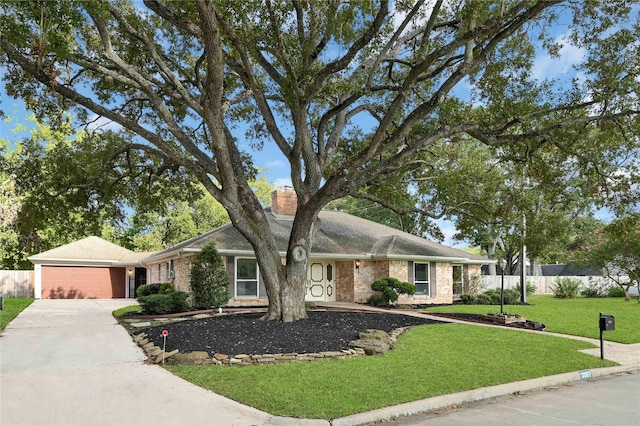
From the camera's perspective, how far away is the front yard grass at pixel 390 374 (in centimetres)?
586

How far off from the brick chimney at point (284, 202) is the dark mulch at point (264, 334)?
10.7m

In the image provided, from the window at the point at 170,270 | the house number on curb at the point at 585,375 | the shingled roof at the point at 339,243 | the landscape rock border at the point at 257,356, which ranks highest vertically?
the shingled roof at the point at 339,243

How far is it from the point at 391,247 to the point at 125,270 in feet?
61.2

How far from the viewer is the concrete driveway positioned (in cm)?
525

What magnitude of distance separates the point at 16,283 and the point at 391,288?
2329 centimetres

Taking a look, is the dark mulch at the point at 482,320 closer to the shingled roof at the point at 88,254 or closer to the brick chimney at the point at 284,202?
the brick chimney at the point at 284,202

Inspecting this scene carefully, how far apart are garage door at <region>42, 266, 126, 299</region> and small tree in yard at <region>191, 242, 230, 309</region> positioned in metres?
15.3

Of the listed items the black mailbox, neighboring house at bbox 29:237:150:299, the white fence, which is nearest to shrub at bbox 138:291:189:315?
the black mailbox

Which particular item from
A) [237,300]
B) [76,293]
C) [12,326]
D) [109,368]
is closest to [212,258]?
[237,300]

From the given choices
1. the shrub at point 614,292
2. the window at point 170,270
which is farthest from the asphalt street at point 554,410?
the shrub at point 614,292

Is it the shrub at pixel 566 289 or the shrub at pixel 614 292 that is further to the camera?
the shrub at pixel 614 292

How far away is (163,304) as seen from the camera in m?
15.7

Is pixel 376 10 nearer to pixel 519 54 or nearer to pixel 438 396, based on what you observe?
pixel 519 54

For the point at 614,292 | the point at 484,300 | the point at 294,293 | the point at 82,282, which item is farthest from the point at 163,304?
the point at 614,292
